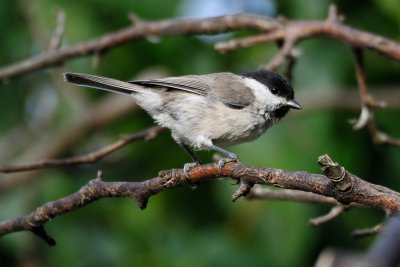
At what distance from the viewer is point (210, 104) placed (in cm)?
302

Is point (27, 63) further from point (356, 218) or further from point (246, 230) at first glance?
point (356, 218)

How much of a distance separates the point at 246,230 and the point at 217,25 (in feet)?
3.63

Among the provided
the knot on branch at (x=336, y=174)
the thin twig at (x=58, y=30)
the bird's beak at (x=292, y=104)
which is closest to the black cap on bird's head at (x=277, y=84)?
the bird's beak at (x=292, y=104)

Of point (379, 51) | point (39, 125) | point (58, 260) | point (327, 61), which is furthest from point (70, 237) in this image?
point (379, 51)

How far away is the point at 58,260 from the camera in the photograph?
136 inches

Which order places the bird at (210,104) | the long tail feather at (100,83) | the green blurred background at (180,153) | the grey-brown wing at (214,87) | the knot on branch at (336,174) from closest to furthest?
the knot on branch at (336,174) < the long tail feather at (100,83) < the bird at (210,104) < the grey-brown wing at (214,87) < the green blurred background at (180,153)

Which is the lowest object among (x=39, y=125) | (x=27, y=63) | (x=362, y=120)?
(x=39, y=125)

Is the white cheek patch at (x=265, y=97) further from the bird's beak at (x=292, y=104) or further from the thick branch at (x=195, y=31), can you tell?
the thick branch at (x=195, y=31)

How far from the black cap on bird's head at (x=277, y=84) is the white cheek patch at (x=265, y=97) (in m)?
0.02

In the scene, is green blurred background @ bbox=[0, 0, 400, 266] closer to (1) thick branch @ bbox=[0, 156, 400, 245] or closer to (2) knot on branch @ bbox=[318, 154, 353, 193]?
(1) thick branch @ bbox=[0, 156, 400, 245]

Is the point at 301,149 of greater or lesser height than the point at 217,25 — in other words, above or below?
below

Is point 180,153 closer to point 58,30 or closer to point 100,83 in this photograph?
point 100,83

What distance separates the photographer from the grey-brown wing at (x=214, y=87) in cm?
301

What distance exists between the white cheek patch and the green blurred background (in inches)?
11.2
